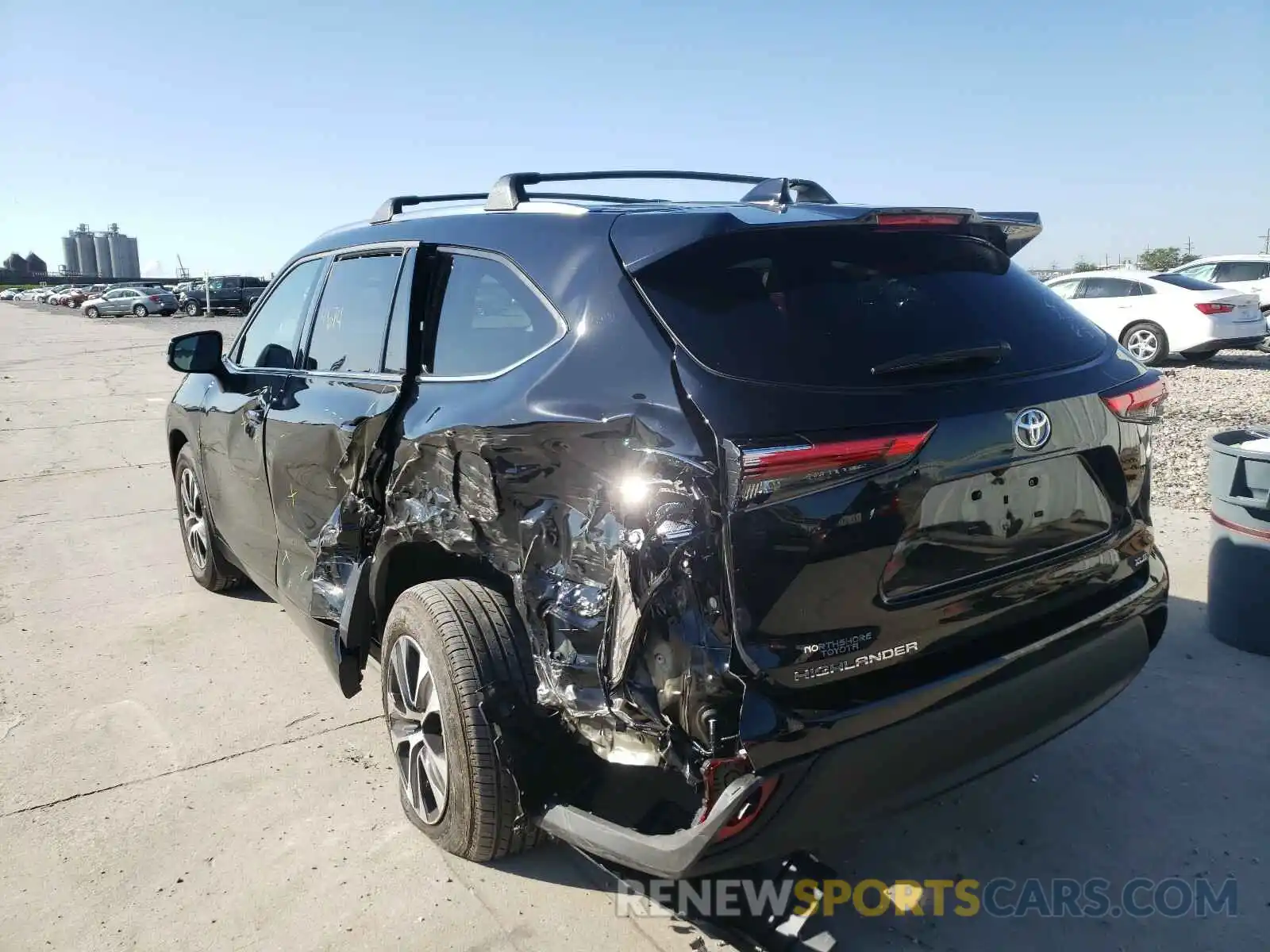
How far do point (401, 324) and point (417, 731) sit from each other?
4.42ft

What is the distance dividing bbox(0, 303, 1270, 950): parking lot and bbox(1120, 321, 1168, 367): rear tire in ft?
37.0

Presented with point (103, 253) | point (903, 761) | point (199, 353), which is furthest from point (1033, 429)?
point (103, 253)

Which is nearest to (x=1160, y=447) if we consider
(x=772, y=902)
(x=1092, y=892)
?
(x=1092, y=892)

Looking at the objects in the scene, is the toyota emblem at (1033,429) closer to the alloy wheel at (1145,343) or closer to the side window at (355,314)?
the side window at (355,314)

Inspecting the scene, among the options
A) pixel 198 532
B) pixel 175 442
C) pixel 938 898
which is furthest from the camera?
pixel 175 442

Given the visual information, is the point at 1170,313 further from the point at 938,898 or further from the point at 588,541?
the point at 588,541

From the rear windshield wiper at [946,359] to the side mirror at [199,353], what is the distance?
3.39 metres

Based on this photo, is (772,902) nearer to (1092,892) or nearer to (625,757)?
(625,757)

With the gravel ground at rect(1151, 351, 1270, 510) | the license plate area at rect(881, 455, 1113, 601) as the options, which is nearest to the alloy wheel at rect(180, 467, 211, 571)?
the license plate area at rect(881, 455, 1113, 601)

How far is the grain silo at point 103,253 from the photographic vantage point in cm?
14775

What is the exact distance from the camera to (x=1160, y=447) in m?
8.24

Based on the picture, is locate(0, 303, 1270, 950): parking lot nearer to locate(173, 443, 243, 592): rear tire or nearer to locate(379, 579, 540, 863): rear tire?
locate(379, 579, 540, 863): rear tire

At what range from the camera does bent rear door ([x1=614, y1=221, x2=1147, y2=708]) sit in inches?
81.7

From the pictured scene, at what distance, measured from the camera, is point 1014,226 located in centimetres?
287
